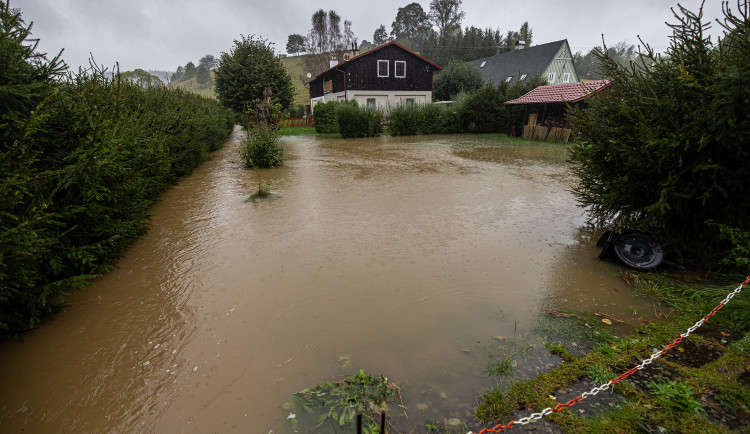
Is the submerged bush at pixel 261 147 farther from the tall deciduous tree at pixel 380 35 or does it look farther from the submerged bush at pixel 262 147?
the tall deciduous tree at pixel 380 35

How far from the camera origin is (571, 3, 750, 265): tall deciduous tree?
14.3ft

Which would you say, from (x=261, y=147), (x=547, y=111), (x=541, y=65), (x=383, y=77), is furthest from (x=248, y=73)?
(x=541, y=65)

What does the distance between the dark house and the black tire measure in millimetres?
27219

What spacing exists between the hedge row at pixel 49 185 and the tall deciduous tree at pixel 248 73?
22.0 meters

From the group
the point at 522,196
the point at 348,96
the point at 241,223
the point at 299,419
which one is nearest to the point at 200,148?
the point at 241,223

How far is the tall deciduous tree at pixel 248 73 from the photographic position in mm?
25562

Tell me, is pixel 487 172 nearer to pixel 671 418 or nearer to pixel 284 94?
pixel 671 418

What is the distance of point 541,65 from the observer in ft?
123

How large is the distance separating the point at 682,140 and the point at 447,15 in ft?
240

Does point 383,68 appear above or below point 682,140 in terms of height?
above

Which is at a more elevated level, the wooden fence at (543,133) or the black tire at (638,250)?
the wooden fence at (543,133)

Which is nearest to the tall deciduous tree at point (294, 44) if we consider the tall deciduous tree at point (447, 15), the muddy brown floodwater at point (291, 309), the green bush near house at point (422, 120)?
the tall deciduous tree at point (447, 15)

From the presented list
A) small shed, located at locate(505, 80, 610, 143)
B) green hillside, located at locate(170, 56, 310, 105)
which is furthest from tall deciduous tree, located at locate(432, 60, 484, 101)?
green hillside, located at locate(170, 56, 310, 105)

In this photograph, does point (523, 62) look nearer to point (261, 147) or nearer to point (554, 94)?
point (554, 94)
